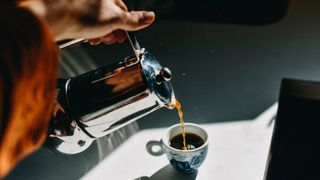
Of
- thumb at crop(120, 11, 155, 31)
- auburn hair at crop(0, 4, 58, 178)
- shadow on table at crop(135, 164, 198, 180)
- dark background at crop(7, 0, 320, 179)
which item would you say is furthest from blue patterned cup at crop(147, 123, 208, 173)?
auburn hair at crop(0, 4, 58, 178)

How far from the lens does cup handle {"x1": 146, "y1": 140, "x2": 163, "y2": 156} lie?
929 millimetres

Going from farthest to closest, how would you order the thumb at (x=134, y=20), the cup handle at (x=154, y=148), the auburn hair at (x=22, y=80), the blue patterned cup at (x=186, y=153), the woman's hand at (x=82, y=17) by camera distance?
1. the cup handle at (x=154, y=148)
2. the blue patterned cup at (x=186, y=153)
3. the thumb at (x=134, y=20)
4. the woman's hand at (x=82, y=17)
5. the auburn hair at (x=22, y=80)

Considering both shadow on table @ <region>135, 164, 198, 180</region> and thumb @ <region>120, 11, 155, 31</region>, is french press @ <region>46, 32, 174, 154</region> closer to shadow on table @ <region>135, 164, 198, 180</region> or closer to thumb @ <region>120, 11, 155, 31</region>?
thumb @ <region>120, 11, 155, 31</region>

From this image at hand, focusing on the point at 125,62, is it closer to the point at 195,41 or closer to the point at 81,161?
the point at 81,161

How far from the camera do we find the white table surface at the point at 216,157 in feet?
2.85

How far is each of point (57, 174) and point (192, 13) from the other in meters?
0.75

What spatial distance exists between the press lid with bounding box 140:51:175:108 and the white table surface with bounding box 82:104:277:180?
7.0 inches

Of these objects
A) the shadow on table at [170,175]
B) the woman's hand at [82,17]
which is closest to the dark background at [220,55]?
the shadow on table at [170,175]

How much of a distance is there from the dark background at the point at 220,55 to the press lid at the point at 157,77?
24 centimetres

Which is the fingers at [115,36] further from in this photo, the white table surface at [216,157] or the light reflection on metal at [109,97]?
the white table surface at [216,157]

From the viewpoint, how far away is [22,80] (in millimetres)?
465

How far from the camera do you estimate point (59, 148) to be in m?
0.83

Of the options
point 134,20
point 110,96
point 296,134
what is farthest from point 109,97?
point 296,134

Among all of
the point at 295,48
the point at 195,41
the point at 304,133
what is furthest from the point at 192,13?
the point at 304,133
